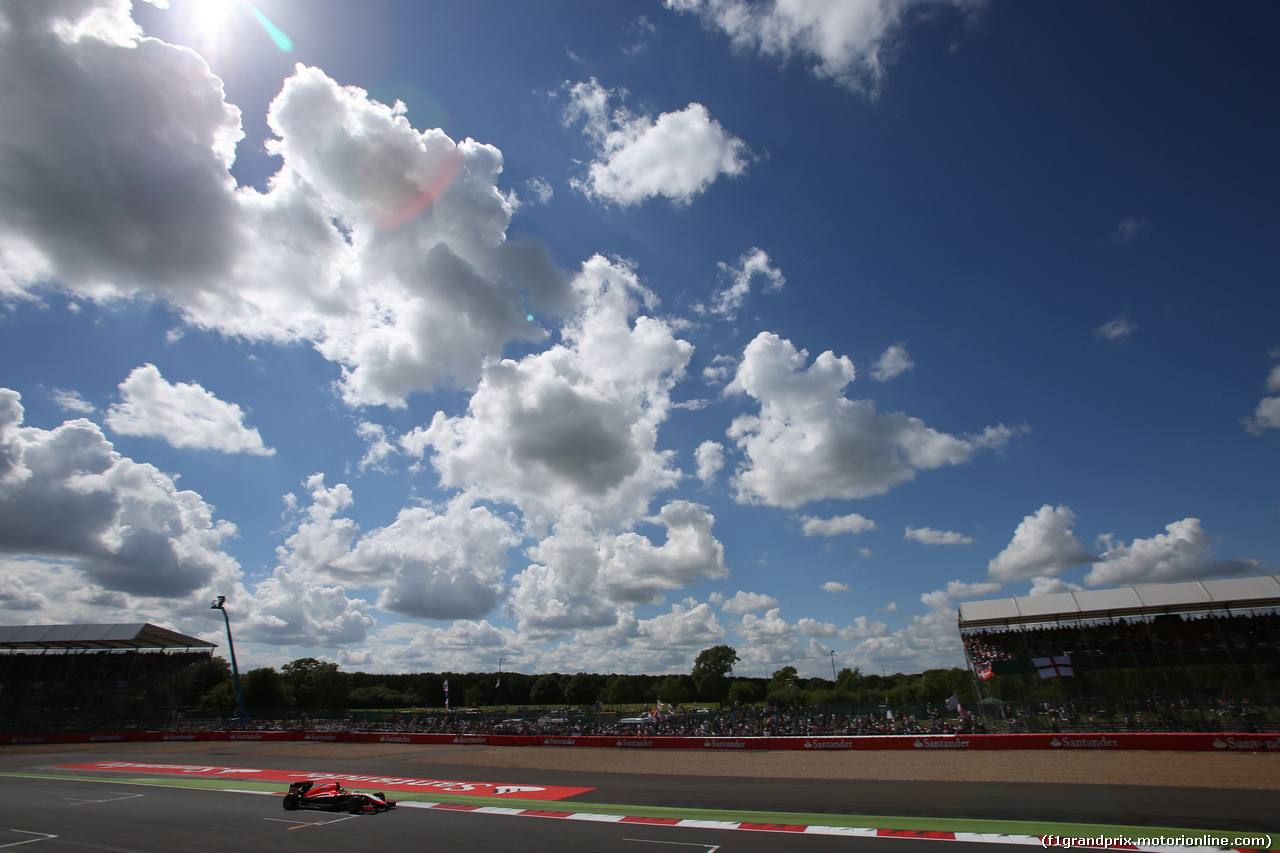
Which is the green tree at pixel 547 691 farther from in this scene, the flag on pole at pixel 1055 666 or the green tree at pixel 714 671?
the flag on pole at pixel 1055 666

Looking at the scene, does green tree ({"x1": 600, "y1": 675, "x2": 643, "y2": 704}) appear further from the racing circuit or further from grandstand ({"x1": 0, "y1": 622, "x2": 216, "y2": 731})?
the racing circuit

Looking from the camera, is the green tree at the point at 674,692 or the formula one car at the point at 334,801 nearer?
the formula one car at the point at 334,801

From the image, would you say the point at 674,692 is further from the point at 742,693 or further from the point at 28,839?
the point at 28,839

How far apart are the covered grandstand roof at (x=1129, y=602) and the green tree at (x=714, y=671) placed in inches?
3329

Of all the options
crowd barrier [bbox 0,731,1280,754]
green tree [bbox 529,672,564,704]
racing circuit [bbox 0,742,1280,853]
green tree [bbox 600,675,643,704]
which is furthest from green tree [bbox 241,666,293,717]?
green tree [bbox 600,675,643,704]

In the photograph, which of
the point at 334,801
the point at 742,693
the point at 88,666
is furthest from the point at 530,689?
the point at 334,801

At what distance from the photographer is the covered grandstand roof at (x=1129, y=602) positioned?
37469mm

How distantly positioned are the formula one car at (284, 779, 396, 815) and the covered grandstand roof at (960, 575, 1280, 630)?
41.0m

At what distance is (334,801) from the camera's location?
661 inches

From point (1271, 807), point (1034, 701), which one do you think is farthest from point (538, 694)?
point (1271, 807)

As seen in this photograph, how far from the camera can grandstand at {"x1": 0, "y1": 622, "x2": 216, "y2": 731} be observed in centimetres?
5560

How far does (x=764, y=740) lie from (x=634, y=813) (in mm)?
18718

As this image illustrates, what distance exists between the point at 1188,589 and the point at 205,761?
6071cm

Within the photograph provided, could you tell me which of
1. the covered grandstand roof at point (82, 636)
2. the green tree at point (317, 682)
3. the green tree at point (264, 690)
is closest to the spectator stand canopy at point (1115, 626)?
the covered grandstand roof at point (82, 636)
